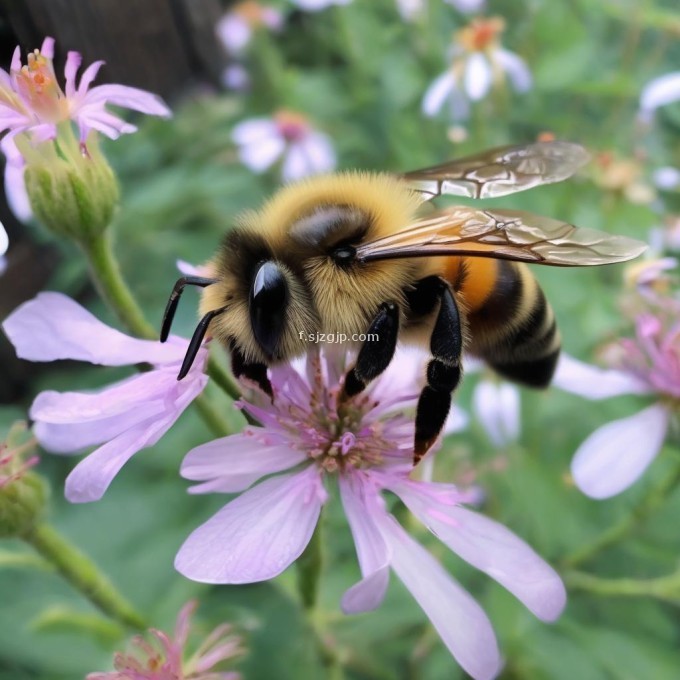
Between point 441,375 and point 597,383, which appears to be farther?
point 597,383

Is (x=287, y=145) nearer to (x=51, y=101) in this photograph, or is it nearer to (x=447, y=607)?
(x=51, y=101)

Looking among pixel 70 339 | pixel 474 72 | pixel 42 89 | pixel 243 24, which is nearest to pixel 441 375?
pixel 70 339

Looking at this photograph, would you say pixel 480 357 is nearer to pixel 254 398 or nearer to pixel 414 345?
pixel 414 345

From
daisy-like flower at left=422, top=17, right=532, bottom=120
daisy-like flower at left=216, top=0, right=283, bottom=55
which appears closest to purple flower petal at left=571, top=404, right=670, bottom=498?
daisy-like flower at left=422, top=17, right=532, bottom=120

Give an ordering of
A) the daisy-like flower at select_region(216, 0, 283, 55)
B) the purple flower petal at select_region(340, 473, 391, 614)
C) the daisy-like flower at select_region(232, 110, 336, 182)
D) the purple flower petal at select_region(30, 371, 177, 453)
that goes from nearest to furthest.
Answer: the purple flower petal at select_region(340, 473, 391, 614) < the purple flower petal at select_region(30, 371, 177, 453) < the daisy-like flower at select_region(232, 110, 336, 182) < the daisy-like flower at select_region(216, 0, 283, 55)

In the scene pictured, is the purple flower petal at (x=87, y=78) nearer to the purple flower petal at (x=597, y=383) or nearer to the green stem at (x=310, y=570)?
the green stem at (x=310, y=570)

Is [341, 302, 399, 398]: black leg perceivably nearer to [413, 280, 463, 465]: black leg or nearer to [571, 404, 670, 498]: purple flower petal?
[413, 280, 463, 465]: black leg
